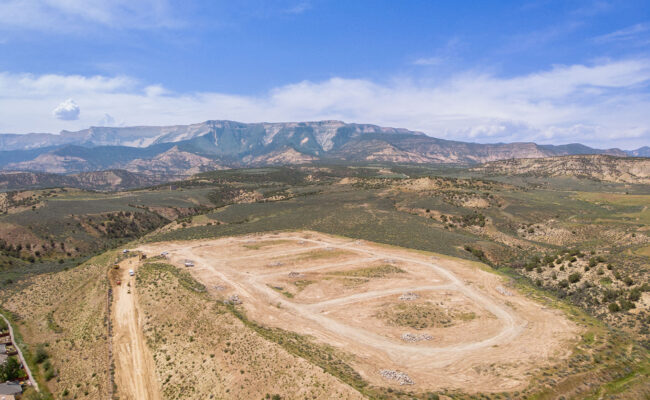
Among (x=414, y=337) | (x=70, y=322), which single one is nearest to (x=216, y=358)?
(x=414, y=337)

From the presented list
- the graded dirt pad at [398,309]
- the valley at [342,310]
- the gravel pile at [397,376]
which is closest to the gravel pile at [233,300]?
the valley at [342,310]

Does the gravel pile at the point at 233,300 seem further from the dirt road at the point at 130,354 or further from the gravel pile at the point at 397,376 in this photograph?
the gravel pile at the point at 397,376

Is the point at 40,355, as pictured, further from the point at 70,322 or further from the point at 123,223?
the point at 123,223

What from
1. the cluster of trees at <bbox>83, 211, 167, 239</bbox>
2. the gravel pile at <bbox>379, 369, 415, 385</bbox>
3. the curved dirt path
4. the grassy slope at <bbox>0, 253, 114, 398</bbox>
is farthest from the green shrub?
the cluster of trees at <bbox>83, 211, 167, 239</bbox>

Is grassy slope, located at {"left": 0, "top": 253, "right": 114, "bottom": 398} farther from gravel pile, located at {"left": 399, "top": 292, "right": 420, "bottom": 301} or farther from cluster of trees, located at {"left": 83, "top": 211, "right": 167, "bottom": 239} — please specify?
cluster of trees, located at {"left": 83, "top": 211, "right": 167, "bottom": 239}

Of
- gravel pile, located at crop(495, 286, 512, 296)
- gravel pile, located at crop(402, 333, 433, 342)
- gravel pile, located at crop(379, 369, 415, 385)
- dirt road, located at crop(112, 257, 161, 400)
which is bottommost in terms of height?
dirt road, located at crop(112, 257, 161, 400)
